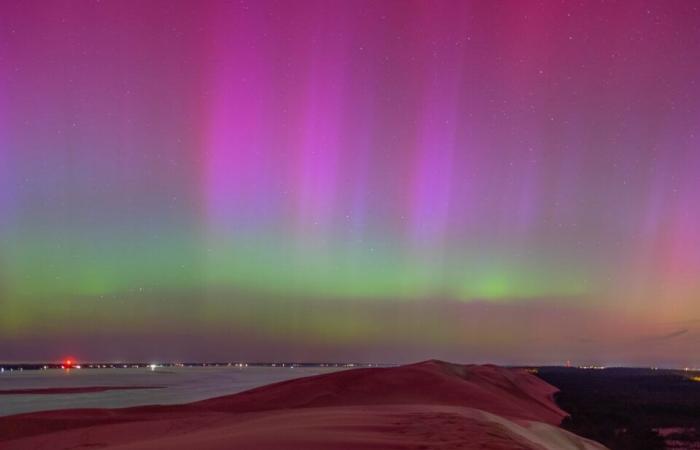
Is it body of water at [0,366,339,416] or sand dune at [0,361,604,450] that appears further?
body of water at [0,366,339,416]

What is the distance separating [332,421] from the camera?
1803 centimetres

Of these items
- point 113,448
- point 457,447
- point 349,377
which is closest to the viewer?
point 457,447

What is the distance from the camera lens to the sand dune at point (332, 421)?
14.5 m

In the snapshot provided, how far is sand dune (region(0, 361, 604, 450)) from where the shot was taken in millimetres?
14477

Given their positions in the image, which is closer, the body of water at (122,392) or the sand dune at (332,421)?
the sand dune at (332,421)

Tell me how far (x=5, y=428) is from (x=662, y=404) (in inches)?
2148

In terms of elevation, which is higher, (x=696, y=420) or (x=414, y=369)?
(x=414, y=369)

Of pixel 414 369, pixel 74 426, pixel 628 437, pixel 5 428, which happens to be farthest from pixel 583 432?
pixel 5 428

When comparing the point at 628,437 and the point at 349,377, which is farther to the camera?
the point at 349,377

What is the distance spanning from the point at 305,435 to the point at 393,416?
536cm

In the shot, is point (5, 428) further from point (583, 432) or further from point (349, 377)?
point (583, 432)

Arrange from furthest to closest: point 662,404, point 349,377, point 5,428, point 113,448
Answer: point 662,404 → point 349,377 → point 5,428 → point 113,448

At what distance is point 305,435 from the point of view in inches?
584

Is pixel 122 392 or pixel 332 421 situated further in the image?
pixel 122 392
